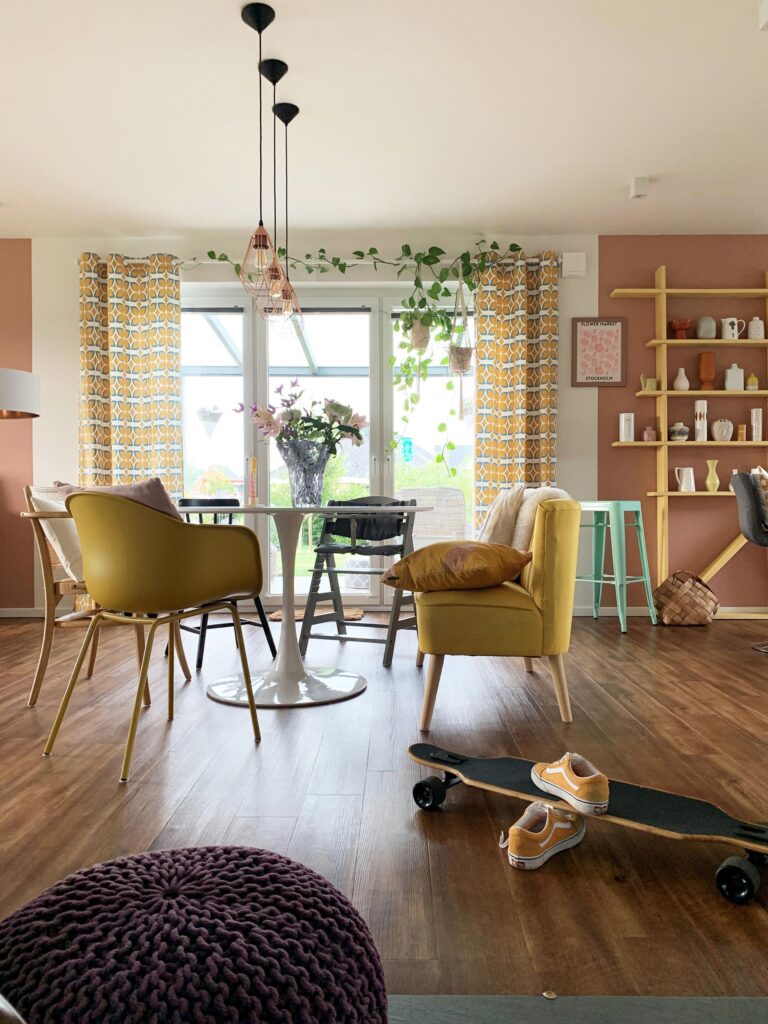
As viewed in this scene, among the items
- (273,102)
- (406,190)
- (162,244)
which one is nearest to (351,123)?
(273,102)

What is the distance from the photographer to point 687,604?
4.64 metres

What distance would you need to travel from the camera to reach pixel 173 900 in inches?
31.3

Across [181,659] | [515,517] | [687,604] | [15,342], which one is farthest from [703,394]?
[15,342]

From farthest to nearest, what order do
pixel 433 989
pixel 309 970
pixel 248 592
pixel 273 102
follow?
pixel 273 102
pixel 248 592
pixel 433 989
pixel 309 970

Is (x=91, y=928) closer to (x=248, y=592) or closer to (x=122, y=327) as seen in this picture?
(x=248, y=592)

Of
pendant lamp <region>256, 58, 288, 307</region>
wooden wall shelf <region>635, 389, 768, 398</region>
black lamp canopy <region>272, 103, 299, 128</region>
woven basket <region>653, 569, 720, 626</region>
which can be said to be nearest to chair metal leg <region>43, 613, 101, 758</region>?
pendant lamp <region>256, 58, 288, 307</region>

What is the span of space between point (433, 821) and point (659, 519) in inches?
147

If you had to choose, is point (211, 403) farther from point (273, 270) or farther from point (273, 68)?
point (273, 68)

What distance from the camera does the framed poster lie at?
5.07 metres

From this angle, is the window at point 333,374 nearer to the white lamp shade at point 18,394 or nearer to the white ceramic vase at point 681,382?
the white lamp shade at point 18,394

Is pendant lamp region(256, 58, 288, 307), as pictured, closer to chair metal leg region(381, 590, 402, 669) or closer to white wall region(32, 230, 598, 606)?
chair metal leg region(381, 590, 402, 669)

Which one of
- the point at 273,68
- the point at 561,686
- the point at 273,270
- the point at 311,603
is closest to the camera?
the point at 561,686

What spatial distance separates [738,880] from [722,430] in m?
4.12

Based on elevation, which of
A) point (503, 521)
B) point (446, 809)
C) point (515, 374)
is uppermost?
point (515, 374)
